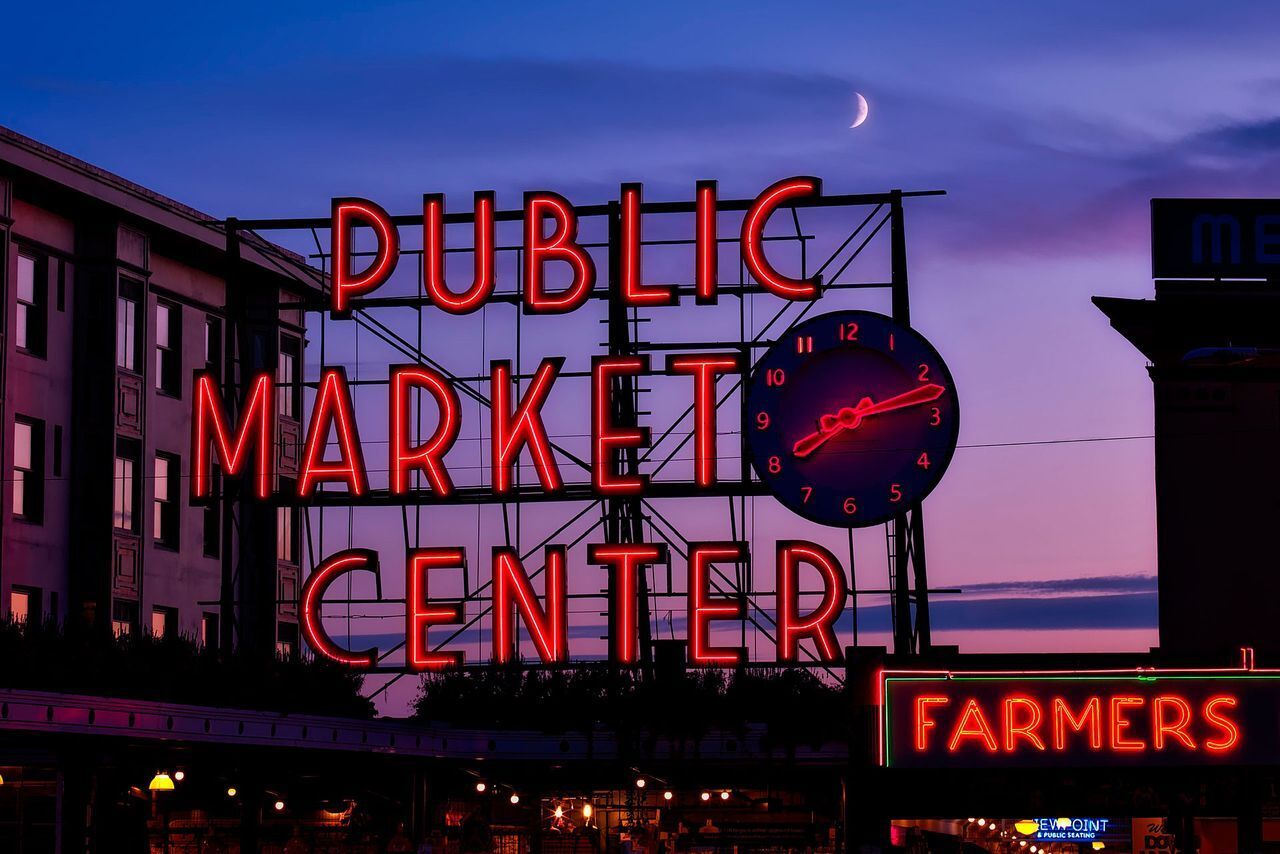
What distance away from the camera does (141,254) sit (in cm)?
4244

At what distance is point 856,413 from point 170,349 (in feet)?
52.6

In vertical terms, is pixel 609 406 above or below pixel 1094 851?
above

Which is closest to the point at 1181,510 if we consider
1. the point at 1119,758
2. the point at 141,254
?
the point at 1119,758

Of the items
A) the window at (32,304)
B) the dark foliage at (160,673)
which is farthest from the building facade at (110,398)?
the dark foliage at (160,673)

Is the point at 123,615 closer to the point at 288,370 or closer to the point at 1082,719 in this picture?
the point at 288,370

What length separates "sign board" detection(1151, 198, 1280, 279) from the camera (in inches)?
1533

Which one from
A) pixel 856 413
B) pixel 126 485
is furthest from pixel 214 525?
pixel 856 413

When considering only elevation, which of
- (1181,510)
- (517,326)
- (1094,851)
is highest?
(517,326)

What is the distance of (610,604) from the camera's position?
37875 mm

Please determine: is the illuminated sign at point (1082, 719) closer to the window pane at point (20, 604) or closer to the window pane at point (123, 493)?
the window pane at point (20, 604)

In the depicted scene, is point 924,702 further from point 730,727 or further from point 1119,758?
point 730,727

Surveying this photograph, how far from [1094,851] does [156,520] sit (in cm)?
2432

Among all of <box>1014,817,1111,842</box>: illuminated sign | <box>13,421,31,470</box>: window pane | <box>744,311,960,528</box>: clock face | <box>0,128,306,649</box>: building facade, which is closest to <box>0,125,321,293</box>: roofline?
<box>0,128,306,649</box>: building facade

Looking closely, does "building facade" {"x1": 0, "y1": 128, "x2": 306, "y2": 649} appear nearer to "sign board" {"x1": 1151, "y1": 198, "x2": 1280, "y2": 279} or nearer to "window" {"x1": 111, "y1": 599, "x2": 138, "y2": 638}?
"window" {"x1": 111, "y1": 599, "x2": 138, "y2": 638}
